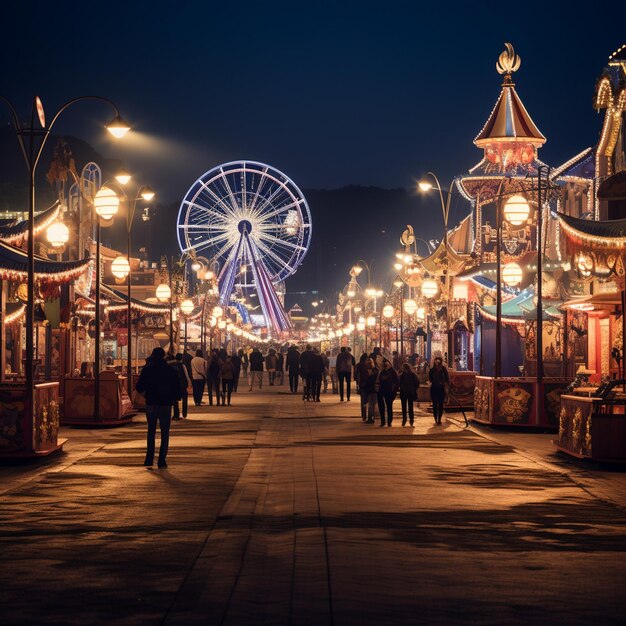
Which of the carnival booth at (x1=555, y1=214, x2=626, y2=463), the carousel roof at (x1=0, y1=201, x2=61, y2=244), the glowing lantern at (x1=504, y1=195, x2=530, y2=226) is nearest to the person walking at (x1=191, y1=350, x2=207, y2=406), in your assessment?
the carousel roof at (x1=0, y1=201, x2=61, y2=244)

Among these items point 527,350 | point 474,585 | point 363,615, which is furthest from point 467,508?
point 527,350

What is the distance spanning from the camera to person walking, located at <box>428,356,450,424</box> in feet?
97.9

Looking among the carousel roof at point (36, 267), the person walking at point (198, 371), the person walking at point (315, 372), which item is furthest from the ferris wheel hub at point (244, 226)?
the carousel roof at point (36, 267)

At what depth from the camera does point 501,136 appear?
4984 cm

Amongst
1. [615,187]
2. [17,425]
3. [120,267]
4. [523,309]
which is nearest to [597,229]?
[615,187]

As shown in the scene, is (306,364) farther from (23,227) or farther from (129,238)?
(23,227)

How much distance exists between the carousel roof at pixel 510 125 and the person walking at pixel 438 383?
21.4 meters

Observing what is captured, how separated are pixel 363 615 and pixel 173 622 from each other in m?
1.13

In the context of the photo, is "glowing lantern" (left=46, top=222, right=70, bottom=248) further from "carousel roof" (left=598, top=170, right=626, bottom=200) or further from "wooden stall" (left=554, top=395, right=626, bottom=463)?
"wooden stall" (left=554, top=395, right=626, bottom=463)

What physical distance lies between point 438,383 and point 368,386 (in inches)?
64.1

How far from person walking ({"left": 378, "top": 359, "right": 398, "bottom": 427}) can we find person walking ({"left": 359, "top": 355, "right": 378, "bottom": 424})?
38cm

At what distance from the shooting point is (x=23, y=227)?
3272 cm

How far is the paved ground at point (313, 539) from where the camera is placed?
818 centimetres

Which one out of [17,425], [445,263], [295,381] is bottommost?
[17,425]
